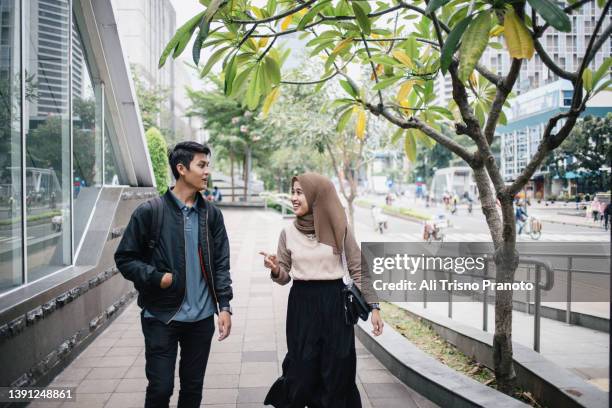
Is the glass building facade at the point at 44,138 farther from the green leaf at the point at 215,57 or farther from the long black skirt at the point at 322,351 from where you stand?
the long black skirt at the point at 322,351

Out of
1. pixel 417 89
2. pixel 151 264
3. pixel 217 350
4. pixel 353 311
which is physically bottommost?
pixel 217 350

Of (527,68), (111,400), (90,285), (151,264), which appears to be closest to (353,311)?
(151,264)

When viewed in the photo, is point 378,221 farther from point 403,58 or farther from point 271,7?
point 271,7

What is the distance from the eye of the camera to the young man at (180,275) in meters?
2.87

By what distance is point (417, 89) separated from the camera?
3.88m

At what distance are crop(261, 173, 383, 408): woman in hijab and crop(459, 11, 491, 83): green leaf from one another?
4.43 ft

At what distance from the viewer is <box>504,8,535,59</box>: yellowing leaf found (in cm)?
211

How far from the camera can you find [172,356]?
291 cm

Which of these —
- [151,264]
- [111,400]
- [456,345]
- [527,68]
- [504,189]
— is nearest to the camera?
[151,264]

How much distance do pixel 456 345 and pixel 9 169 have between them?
412 cm

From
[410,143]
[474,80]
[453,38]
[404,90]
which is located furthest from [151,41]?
[453,38]

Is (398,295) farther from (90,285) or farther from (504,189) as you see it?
(90,285)

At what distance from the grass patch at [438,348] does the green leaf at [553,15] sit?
2.55m

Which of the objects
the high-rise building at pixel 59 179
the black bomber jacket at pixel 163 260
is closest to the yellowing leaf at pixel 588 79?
the black bomber jacket at pixel 163 260
